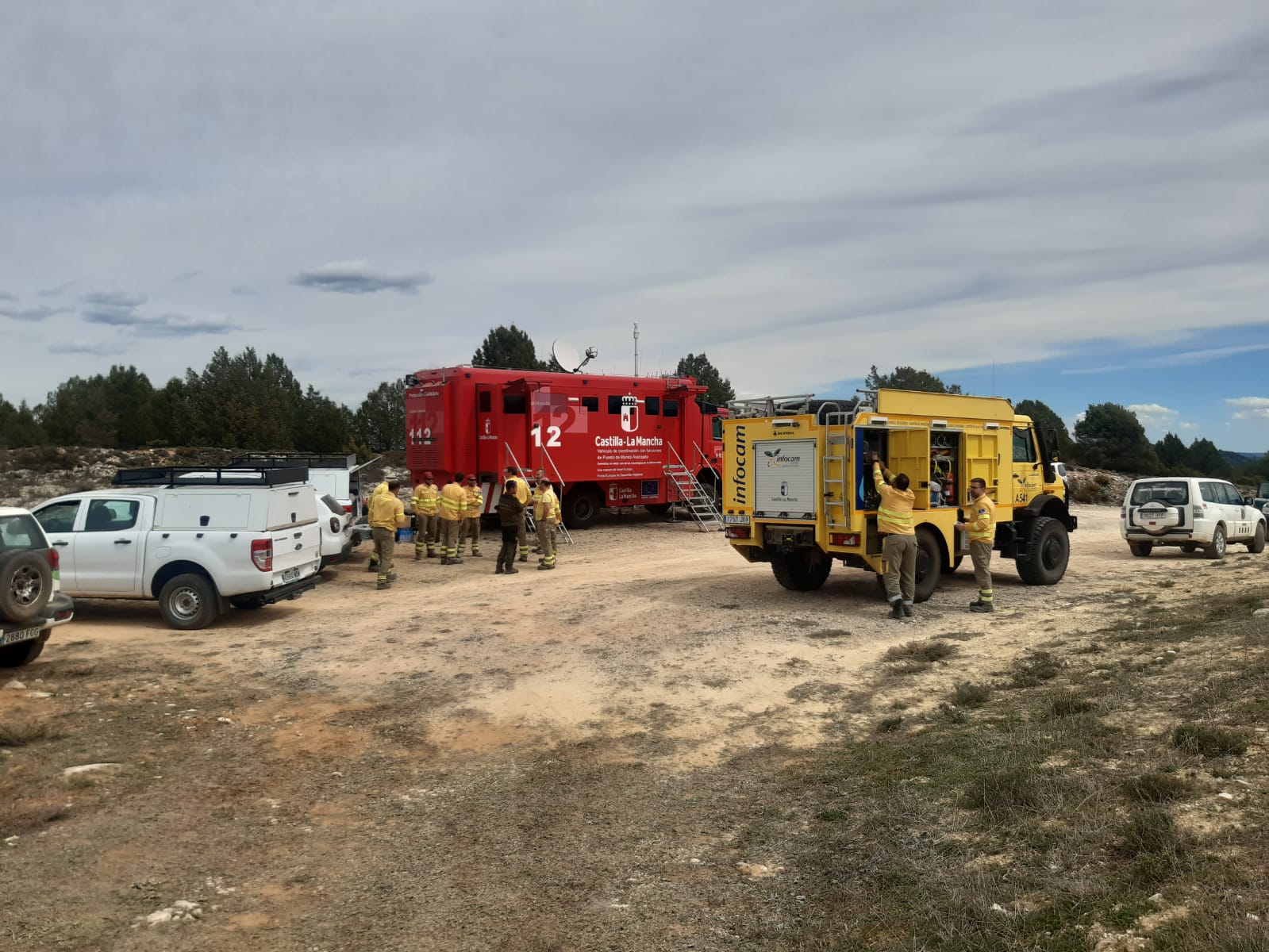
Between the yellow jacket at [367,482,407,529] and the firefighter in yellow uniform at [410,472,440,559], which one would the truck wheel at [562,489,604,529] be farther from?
the yellow jacket at [367,482,407,529]

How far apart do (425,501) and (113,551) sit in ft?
22.7

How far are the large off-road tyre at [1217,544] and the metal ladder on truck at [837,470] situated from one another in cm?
1043

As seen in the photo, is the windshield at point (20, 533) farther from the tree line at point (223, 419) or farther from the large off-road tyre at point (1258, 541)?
the tree line at point (223, 419)

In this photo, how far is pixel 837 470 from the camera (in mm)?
11977

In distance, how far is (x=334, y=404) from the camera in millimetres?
57094

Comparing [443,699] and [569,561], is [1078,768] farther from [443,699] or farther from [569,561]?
[569,561]

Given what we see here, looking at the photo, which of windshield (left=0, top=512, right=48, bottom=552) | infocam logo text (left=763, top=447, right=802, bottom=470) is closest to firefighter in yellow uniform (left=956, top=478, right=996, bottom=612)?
infocam logo text (left=763, top=447, right=802, bottom=470)

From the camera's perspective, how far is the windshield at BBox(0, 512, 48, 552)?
29.0 ft

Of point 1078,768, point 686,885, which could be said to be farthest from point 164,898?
point 1078,768

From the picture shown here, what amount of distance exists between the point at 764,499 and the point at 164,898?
9.22m

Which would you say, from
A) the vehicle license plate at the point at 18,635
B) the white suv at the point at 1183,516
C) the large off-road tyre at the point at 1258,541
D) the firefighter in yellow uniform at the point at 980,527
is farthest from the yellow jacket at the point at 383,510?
the large off-road tyre at the point at 1258,541

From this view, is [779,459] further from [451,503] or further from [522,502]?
[451,503]

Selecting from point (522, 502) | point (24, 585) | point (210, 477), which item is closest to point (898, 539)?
point (522, 502)

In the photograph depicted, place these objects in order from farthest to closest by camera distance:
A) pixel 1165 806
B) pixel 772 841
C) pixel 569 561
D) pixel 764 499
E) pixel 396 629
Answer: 1. pixel 569 561
2. pixel 764 499
3. pixel 396 629
4. pixel 772 841
5. pixel 1165 806
